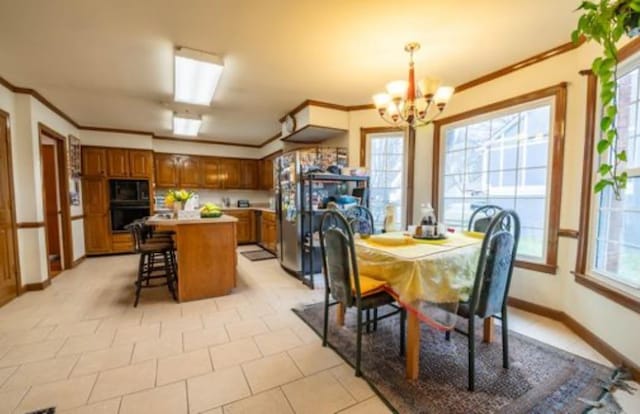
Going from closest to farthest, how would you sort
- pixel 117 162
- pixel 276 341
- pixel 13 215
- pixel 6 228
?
pixel 276 341 < pixel 6 228 < pixel 13 215 < pixel 117 162

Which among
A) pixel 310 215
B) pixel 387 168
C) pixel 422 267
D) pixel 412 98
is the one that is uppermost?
pixel 412 98

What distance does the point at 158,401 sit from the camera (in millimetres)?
1604

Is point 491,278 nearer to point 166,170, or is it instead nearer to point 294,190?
point 294,190

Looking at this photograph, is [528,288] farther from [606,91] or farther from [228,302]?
[228,302]

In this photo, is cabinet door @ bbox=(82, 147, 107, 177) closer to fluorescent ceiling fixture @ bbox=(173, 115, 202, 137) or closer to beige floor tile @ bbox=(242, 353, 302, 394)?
fluorescent ceiling fixture @ bbox=(173, 115, 202, 137)

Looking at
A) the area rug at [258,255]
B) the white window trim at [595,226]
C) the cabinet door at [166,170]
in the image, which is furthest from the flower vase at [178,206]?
the white window trim at [595,226]

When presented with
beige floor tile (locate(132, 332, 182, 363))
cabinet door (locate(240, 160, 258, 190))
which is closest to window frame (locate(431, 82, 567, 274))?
beige floor tile (locate(132, 332, 182, 363))

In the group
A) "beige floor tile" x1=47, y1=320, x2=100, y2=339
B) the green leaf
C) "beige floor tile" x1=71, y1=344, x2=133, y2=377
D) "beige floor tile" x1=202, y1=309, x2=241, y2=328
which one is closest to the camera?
the green leaf

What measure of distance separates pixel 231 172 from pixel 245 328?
4.87 meters

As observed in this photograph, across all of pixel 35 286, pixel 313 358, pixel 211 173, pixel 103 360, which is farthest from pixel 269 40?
pixel 211 173

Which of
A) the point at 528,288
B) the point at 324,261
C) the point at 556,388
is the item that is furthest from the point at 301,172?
the point at 556,388

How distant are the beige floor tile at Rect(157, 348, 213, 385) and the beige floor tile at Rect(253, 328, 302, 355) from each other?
0.39 m

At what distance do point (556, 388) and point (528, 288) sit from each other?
1.34 m

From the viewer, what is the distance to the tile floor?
1.60 meters
